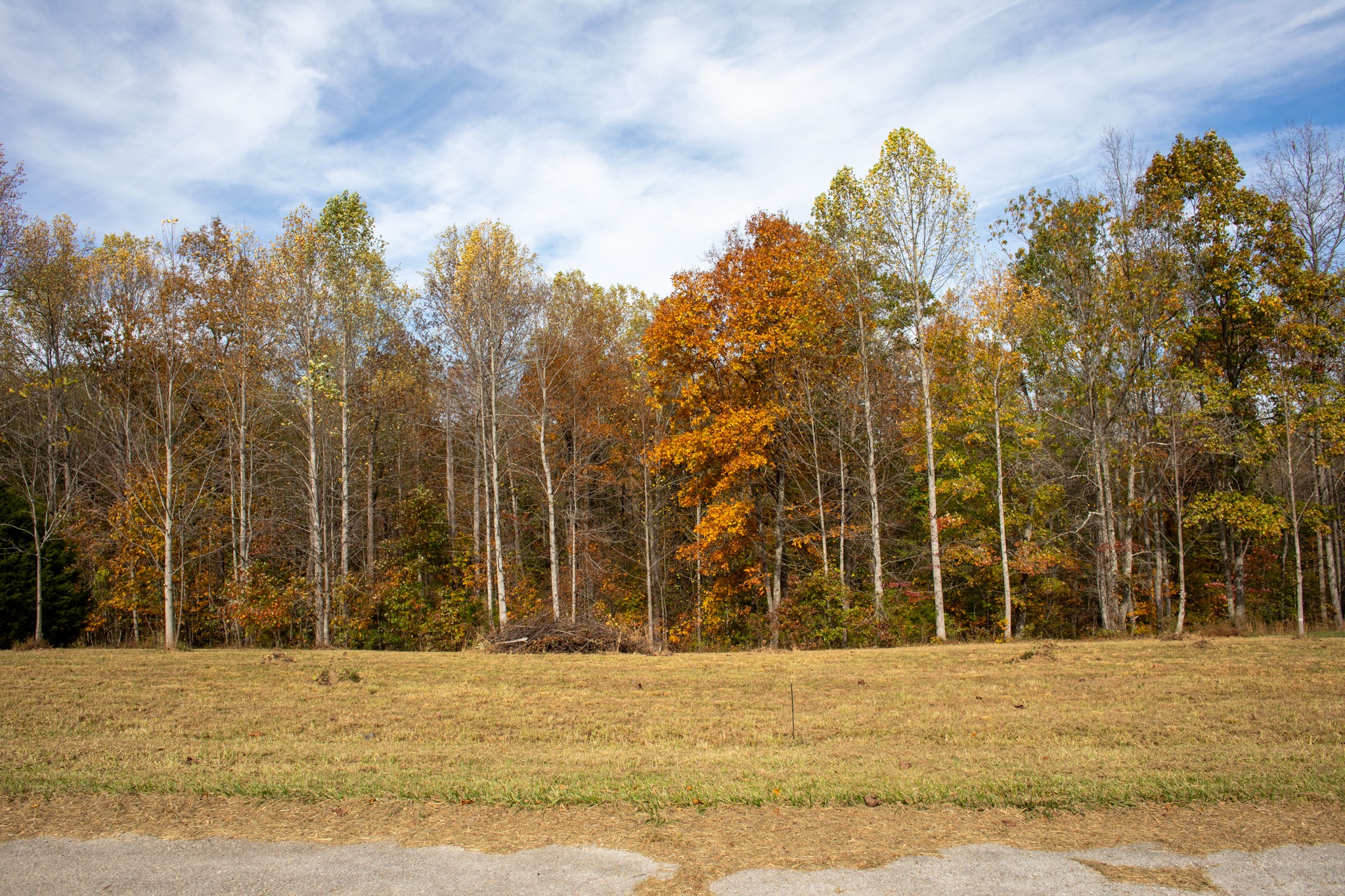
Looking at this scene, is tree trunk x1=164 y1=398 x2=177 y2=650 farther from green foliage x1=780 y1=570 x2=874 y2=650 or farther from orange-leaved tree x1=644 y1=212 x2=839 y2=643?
green foliage x1=780 y1=570 x2=874 y2=650

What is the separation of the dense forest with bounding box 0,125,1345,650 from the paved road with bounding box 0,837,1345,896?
15.0m

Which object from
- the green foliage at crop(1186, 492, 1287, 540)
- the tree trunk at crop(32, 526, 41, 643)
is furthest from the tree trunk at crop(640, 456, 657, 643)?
the tree trunk at crop(32, 526, 41, 643)

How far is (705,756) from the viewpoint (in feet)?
26.1

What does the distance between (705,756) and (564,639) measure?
1113 cm

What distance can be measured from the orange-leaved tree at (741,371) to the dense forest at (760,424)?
0.13m

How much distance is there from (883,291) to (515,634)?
14102mm

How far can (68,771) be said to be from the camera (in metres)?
6.98

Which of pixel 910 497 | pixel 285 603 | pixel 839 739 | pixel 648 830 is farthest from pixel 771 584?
pixel 648 830

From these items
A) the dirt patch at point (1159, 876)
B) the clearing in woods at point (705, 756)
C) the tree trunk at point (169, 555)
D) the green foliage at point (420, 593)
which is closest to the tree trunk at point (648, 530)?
the green foliage at point (420, 593)

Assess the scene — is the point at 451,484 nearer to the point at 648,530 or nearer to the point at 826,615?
the point at 648,530

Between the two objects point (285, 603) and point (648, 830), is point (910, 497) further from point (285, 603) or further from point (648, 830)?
point (648, 830)

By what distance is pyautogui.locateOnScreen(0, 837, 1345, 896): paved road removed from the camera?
4.51 m

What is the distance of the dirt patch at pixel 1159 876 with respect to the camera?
14.6 ft

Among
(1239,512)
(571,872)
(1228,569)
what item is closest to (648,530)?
(1239,512)
